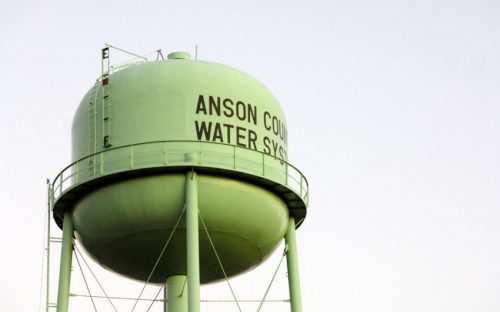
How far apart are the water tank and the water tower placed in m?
0.03

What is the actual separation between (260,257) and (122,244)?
306 centimetres

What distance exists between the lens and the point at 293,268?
82.1ft

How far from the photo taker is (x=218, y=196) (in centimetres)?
2344

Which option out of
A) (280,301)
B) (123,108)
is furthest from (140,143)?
(280,301)

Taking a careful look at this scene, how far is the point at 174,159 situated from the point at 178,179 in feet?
1.39

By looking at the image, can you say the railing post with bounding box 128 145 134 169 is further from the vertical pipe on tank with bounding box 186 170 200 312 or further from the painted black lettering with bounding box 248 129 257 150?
the painted black lettering with bounding box 248 129 257 150

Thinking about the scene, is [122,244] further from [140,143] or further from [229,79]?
[229,79]

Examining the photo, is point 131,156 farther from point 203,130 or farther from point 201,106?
point 201,106

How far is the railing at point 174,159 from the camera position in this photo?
77.0ft

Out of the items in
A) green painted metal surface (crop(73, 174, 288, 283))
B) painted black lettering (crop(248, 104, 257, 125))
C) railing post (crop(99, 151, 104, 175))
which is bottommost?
green painted metal surface (crop(73, 174, 288, 283))

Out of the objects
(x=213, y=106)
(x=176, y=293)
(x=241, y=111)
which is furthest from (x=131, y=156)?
(x=176, y=293)

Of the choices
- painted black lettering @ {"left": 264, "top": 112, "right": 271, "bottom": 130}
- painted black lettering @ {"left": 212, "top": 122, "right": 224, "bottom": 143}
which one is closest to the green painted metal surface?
painted black lettering @ {"left": 212, "top": 122, "right": 224, "bottom": 143}

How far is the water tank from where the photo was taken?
922 inches

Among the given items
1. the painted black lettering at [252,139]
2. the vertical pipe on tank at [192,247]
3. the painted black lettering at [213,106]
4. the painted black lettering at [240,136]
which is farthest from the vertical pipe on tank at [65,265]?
the painted black lettering at [252,139]
